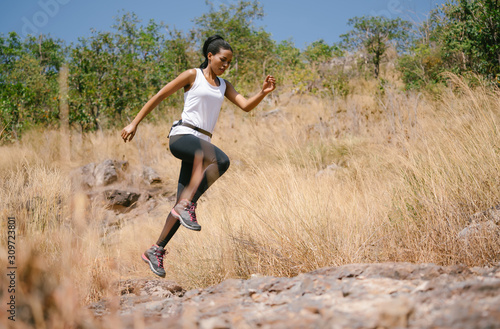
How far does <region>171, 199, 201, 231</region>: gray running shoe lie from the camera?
3105 mm

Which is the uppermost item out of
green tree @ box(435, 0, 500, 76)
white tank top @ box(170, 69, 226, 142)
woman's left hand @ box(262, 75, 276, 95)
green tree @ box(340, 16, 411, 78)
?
green tree @ box(340, 16, 411, 78)

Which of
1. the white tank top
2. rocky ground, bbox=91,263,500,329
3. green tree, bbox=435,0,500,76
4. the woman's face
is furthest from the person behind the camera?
green tree, bbox=435,0,500,76

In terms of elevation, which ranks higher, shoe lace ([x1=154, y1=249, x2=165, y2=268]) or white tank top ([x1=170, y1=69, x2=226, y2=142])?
white tank top ([x1=170, y1=69, x2=226, y2=142])

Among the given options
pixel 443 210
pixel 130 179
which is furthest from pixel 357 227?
pixel 130 179

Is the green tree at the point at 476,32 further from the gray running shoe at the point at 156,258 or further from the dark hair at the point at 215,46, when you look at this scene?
the gray running shoe at the point at 156,258

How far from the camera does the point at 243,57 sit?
55.3ft

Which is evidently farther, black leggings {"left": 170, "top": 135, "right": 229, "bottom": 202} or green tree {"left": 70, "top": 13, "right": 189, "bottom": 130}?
green tree {"left": 70, "top": 13, "right": 189, "bottom": 130}

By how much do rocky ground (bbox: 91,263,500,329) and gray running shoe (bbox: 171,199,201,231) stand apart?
2.23ft

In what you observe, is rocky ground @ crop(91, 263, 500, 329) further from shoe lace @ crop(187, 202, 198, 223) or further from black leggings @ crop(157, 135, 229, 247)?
black leggings @ crop(157, 135, 229, 247)

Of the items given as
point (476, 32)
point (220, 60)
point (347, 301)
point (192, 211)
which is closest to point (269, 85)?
point (220, 60)

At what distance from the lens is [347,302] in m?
1.68

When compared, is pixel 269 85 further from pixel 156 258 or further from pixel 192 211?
pixel 156 258

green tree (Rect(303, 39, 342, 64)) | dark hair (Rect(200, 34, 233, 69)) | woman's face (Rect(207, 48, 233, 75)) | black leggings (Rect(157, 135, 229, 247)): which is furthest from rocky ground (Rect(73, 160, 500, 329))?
green tree (Rect(303, 39, 342, 64))

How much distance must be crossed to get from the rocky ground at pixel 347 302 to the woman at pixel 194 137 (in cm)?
77
